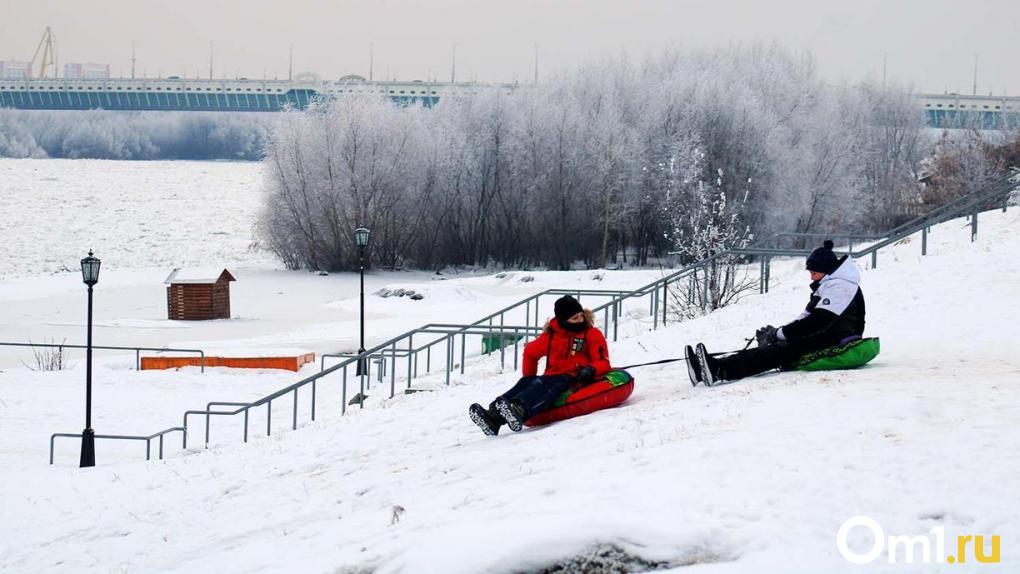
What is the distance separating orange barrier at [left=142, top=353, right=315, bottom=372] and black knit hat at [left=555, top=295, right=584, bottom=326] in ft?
55.6

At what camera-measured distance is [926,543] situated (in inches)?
251

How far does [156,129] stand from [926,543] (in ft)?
667

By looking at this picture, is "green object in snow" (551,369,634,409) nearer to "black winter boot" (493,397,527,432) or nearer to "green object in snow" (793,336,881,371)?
"black winter boot" (493,397,527,432)

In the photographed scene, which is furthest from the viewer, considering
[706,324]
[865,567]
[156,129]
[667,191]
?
[156,129]

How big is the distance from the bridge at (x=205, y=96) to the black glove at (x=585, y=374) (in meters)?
100

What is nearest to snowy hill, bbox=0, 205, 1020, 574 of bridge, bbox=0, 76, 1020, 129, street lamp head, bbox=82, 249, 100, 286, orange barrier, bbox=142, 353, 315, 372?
street lamp head, bbox=82, 249, 100, 286

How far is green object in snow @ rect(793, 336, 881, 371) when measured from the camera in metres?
10.9

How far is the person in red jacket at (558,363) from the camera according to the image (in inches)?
427

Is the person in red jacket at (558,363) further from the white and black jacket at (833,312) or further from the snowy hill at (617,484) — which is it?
the white and black jacket at (833,312)

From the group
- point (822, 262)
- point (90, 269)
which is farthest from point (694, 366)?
point (90, 269)

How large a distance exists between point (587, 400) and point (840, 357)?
2.35m

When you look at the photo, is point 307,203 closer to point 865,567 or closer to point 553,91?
point 553,91

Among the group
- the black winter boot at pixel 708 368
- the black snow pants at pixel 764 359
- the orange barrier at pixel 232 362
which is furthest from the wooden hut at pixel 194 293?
the black snow pants at pixel 764 359

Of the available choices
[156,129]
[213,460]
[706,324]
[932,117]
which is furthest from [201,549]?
[156,129]
